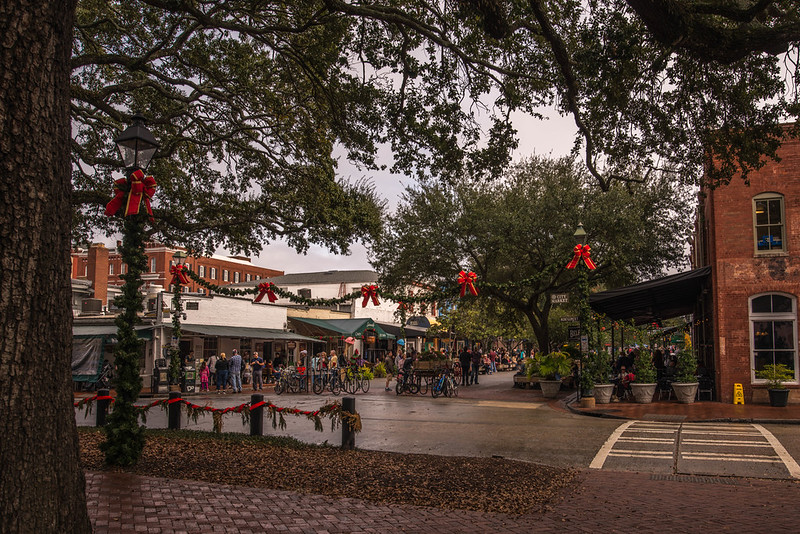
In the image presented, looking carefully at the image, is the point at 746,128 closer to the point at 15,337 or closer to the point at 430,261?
the point at 15,337

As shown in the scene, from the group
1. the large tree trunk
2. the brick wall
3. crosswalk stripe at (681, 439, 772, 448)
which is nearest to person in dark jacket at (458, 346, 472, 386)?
the brick wall

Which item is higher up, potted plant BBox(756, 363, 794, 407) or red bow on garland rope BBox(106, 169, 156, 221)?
red bow on garland rope BBox(106, 169, 156, 221)

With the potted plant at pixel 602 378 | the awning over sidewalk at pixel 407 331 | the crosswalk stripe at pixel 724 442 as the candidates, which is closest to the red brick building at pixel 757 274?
the potted plant at pixel 602 378

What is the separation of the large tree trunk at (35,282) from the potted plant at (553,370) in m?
20.9

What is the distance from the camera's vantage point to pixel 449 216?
26.9 meters

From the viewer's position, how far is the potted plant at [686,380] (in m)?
18.0

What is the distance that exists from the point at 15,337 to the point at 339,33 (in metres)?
9.09

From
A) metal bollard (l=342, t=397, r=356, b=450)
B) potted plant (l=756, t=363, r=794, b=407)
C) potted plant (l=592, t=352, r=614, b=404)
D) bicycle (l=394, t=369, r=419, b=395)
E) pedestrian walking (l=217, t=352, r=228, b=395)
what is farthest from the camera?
pedestrian walking (l=217, t=352, r=228, b=395)

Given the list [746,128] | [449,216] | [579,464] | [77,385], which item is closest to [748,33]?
[746,128]

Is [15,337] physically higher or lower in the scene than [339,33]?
lower

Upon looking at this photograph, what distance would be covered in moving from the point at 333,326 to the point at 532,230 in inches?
619

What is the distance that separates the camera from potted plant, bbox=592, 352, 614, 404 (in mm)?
18797

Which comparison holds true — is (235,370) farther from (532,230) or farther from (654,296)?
(654,296)

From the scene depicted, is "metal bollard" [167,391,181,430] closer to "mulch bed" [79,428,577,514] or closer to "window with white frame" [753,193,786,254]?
"mulch bed" [79,428,577,514]
